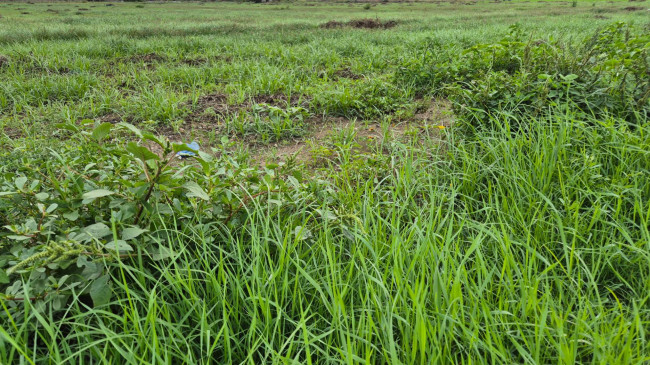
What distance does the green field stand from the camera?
117 cm

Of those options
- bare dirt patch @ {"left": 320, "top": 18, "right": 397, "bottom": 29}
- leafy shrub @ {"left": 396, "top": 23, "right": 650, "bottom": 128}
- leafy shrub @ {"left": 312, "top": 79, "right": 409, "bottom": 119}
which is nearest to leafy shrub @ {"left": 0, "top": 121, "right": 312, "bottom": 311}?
leafy shrub @ {"left": 396, "top": 23, "right": 650, "bottom": 128}

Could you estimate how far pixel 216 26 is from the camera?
10.6 metres

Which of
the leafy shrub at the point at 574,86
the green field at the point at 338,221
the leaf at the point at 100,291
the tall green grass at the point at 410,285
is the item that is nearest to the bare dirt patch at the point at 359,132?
the green field at the point at 338,221

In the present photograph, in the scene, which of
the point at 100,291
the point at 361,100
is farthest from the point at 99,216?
the point at 361,100

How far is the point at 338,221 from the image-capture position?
1640 mm

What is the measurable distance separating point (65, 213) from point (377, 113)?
2.75 metres

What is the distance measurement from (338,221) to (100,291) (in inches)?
35.6

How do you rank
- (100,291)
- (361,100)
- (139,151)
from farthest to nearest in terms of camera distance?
(361,100), (139,151), (100,291)

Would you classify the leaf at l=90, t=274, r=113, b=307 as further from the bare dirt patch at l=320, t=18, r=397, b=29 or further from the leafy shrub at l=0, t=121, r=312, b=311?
the bare dirt patch at l=320, t=18, r=397, b=29

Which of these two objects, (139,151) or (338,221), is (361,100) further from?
(139,151)

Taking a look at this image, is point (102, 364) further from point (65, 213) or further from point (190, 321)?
point (65, 213)

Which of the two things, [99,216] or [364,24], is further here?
[364,24]

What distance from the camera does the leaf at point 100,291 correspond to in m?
1.16

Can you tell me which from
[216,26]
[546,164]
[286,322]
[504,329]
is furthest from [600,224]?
[216,26]
